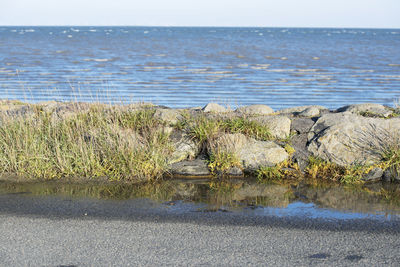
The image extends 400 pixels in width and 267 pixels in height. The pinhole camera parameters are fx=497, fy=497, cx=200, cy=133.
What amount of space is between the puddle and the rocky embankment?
1.17 ft

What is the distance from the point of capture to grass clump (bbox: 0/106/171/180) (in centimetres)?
783

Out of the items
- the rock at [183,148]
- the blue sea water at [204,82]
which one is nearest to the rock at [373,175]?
the rock at [183,148]

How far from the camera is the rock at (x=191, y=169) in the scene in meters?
8.22

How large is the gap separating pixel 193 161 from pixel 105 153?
1466 mm

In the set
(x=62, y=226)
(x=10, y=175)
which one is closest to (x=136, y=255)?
(x=62, y=226)

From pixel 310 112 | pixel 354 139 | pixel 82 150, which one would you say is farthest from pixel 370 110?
pixel 82 150

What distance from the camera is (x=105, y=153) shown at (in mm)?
8016

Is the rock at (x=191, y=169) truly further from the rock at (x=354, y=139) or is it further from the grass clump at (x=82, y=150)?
the rock at (x=354, y=139)

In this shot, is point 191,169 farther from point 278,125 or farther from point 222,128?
point 278,125

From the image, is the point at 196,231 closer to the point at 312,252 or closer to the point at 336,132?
the point at 312,252

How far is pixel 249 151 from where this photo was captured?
8250 mm

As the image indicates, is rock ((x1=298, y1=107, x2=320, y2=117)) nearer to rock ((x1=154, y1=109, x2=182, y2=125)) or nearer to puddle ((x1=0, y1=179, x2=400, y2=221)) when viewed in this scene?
puddle ((x1=0, y1=179, x2=400, y2=221))

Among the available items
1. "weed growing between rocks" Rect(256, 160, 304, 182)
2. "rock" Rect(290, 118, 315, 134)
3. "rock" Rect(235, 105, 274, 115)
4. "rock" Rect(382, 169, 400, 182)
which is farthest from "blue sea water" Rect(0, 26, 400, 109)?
"rock" Rect(382, 169, 400, 182)

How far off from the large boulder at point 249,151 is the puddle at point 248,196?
1.35 feet
